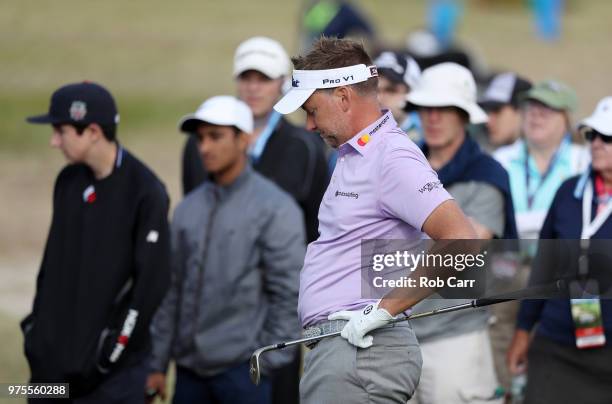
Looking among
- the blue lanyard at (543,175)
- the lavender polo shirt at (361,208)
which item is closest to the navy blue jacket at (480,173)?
the blue lanyard at (543,175)

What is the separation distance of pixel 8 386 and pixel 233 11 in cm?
3206

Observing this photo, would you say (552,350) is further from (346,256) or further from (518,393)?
(346,256)

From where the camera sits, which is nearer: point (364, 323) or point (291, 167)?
point (364, 323)

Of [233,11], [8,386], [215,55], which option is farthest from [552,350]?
[233,11]

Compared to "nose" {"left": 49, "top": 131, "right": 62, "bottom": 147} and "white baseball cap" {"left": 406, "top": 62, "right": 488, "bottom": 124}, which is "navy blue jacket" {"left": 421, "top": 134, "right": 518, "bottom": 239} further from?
"nose" {"left": 49, "top": 131, "right": 62, "bottom": 147}

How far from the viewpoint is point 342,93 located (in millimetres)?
4531

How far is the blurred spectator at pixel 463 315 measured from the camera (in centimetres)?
603

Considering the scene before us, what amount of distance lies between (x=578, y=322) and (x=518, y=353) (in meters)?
0.67

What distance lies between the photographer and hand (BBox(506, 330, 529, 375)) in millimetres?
6641

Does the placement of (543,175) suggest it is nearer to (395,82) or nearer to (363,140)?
(395,82)

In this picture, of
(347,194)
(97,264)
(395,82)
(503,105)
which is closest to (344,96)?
(347,194)

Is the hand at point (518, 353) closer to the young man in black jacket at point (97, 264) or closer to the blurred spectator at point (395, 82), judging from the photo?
the blurred spectator at point (395, 82)

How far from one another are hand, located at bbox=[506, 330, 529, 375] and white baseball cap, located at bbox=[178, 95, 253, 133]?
1863 mm

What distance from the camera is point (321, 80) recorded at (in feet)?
14.8
